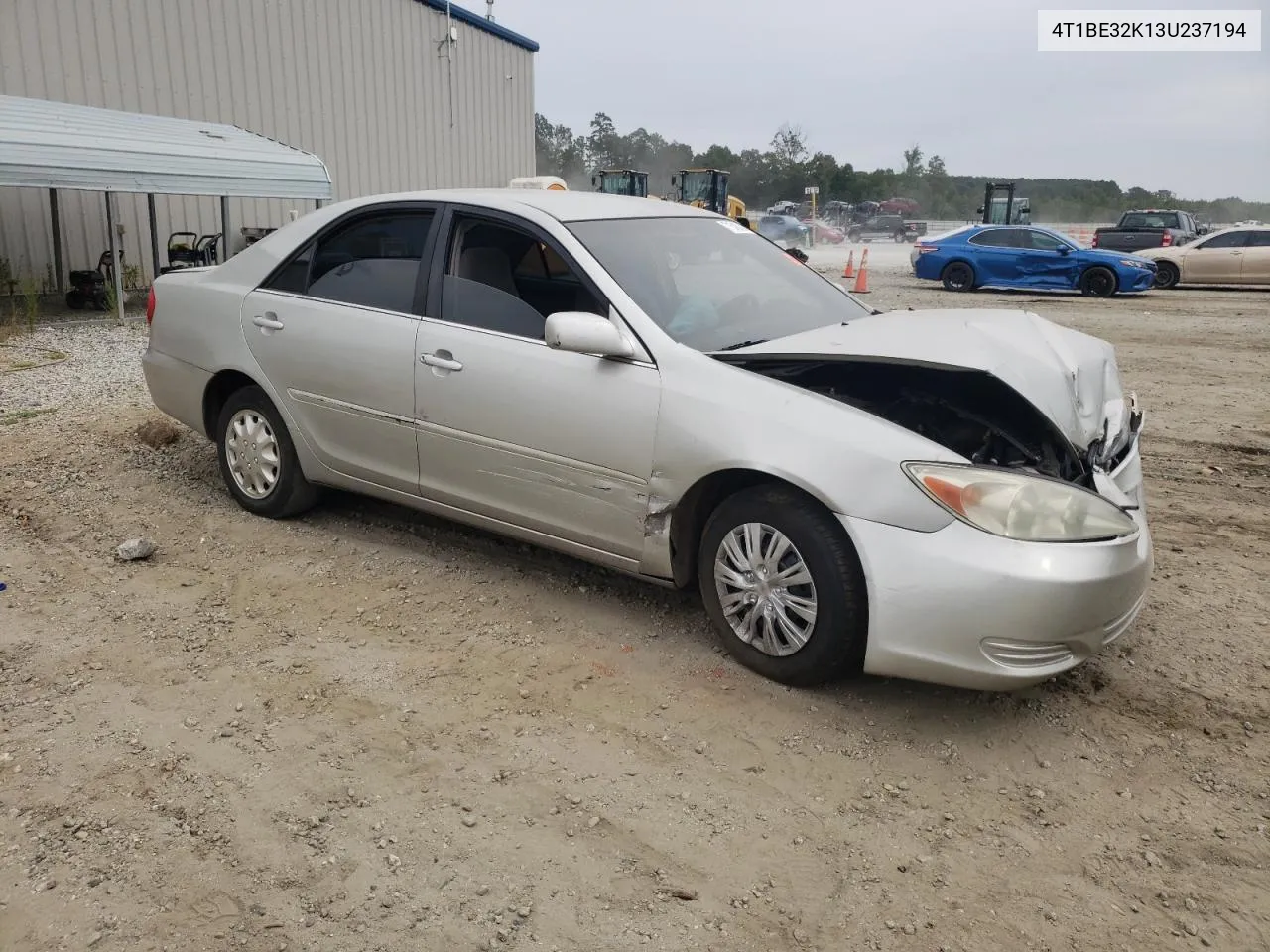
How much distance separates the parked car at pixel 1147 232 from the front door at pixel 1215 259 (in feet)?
8.91

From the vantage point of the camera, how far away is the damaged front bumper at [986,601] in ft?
9.61

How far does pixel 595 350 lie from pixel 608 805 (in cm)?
157

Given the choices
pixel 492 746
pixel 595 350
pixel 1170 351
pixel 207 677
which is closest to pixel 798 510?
pixel 595 350

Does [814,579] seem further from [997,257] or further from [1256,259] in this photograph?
[1256,259]

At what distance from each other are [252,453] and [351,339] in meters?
1.01

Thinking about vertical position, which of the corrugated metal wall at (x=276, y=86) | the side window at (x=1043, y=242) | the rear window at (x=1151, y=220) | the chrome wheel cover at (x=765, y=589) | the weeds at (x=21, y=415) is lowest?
the weeds at (x=21, y=415)

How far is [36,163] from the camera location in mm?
11625

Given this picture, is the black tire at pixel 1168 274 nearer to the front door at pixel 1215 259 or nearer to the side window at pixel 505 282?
the front door at pixel 1215 259

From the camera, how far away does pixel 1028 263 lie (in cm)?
1906

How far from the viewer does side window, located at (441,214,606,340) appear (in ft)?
12.8

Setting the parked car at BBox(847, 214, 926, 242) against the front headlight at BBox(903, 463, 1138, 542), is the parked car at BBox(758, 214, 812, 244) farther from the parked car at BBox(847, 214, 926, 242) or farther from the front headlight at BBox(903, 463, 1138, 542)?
the front headlight at BBox(903, 463, 1138, 542)

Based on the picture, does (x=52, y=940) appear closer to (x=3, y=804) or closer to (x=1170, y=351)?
Result: (x=3, y=804)

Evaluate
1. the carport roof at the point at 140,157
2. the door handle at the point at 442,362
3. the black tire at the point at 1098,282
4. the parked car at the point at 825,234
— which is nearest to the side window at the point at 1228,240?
the black tire at the point at 1098,282

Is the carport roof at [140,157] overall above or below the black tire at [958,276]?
above
